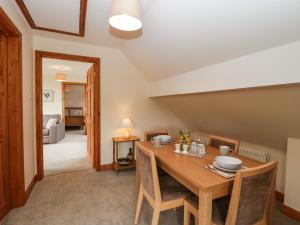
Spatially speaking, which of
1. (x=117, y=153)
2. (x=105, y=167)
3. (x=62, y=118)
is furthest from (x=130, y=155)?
(x=62, y=118)

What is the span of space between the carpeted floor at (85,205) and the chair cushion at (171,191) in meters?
0.42

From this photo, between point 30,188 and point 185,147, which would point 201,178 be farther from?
point 30,188

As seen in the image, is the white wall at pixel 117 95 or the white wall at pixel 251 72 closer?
the white wall at pixel 251 72

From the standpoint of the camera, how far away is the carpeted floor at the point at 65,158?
327cm

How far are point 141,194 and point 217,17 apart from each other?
1811mm

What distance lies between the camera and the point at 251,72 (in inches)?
59.2

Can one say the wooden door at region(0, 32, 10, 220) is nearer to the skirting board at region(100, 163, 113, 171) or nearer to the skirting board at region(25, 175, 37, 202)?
the skirting board at region(25, 175, 37, 202)

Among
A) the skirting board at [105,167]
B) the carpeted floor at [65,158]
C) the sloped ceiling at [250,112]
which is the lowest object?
the carpeted floor at [65,158]

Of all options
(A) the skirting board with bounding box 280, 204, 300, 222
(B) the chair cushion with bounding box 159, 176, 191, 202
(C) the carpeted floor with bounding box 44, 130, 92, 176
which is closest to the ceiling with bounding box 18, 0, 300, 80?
(B) the chair cushion with bounding box 159, 176, 191, 202

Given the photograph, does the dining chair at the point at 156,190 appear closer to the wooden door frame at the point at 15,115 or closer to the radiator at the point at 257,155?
the radiator at the point at 257,155

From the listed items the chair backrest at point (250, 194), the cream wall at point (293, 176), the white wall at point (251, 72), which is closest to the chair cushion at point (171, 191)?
the chair backrest at point (250, 194)

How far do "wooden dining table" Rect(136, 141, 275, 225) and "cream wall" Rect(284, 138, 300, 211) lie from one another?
753mm

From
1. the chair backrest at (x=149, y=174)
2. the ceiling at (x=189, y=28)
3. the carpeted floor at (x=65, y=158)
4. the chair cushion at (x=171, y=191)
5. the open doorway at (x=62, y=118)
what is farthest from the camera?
the open doorway at (x=62, y=118)

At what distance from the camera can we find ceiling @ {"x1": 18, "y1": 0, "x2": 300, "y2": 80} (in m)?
1.21
